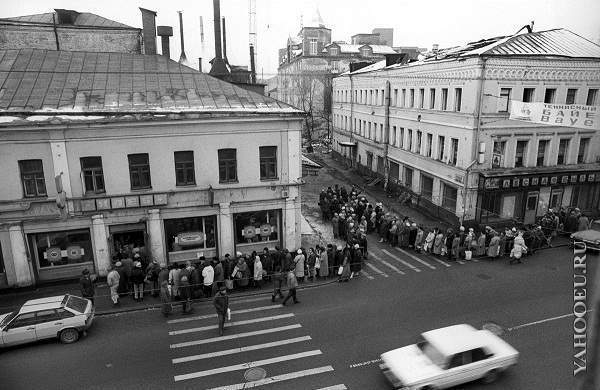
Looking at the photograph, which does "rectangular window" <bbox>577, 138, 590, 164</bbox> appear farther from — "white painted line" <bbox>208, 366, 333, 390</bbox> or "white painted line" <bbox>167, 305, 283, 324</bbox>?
"white painted line" <bbox>208, 366, 333, 390</bbox>

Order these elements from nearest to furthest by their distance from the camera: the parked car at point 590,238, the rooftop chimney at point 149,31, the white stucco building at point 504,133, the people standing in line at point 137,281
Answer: the people standing in line at point 137,281, the parked car at point 590,238, the rooftop chimney at point 149,31, the white stucco building at point 504,133

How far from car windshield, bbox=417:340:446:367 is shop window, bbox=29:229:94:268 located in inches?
593

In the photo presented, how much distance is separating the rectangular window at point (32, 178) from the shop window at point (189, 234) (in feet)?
17.7

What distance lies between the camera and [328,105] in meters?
75.9

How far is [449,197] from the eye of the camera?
95.2 ft

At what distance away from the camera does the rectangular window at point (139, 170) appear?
19.1 meters

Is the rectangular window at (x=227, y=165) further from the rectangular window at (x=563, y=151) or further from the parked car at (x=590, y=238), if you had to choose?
the rectangular window at (x=563, y=151)

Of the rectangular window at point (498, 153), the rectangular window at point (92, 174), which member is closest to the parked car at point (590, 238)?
the rectangular window at point (498, 153)

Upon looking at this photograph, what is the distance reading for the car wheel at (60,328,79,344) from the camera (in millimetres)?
13875

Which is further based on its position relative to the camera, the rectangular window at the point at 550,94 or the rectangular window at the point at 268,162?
the rectangular window at the point at 550,94

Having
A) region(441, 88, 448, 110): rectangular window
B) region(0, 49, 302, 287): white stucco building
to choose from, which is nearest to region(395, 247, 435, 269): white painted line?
region(0, 49, 302, 287): white stucco building

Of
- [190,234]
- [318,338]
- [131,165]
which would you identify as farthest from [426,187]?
[131,165]

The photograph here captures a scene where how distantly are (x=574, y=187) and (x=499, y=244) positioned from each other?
11695 millimetres

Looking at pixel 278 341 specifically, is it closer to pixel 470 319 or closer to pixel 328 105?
pixel 470 319
